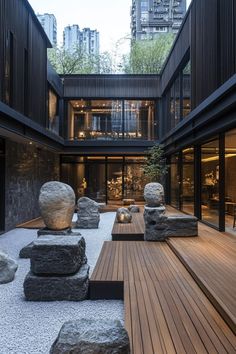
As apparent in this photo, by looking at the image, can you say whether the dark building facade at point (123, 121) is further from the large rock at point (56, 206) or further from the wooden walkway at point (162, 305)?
the wooden walkway at point (162, 305)

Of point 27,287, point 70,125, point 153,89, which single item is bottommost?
point 27,287

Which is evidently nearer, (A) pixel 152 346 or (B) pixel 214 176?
(A) pixel 152 346

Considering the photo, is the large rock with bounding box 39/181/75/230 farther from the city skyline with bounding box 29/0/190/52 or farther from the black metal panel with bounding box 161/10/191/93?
the city skyline with bounding box 29/0/190/52

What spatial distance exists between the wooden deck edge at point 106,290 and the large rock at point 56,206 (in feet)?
7.05

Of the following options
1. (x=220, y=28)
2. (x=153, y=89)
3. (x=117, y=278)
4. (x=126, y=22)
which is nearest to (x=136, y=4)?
(x=126, y=22)

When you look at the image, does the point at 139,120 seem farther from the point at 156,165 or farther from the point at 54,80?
the point at 54,80

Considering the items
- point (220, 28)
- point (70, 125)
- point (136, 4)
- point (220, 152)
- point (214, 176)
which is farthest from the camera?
point (136, 4)

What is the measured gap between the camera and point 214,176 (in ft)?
30.0

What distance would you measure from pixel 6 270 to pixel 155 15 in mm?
65354

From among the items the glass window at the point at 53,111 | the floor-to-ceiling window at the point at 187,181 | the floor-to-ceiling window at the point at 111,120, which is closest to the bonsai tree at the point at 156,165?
the floor-to-ceiling window at the point at 111,120

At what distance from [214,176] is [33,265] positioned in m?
5.77

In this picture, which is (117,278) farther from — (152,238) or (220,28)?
(220,28)

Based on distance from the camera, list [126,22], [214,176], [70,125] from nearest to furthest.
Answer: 1. [214,176]
2. [70,125]
3. [126,22]

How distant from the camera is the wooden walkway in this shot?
3121mm
